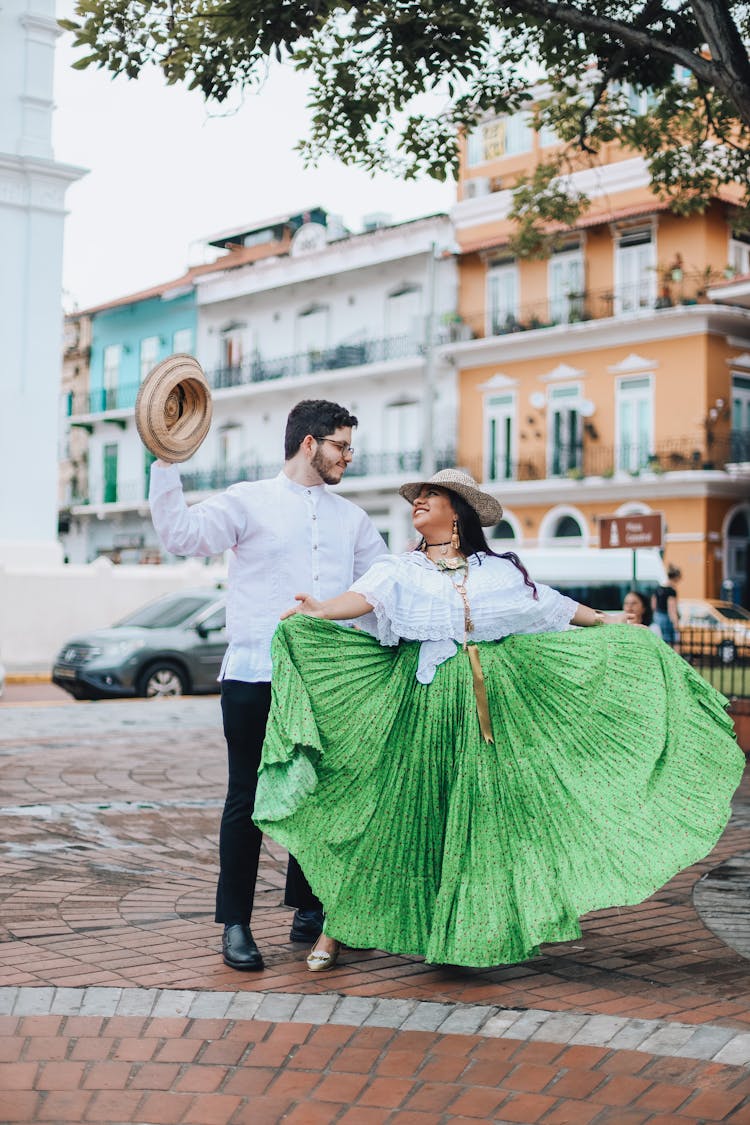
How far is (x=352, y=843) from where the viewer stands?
4.48 metres

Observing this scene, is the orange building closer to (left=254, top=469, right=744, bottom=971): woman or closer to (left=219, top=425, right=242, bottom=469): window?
(left=219, top=425, right=242, bottom=469): window

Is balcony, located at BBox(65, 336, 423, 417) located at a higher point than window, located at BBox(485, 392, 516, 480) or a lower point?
higher

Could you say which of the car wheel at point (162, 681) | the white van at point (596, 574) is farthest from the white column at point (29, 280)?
the white van at point (596, 574)

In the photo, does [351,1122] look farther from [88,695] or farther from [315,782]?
[88,695]

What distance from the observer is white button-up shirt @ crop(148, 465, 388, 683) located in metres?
4.79

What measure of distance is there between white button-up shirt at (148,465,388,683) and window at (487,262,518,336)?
104ft

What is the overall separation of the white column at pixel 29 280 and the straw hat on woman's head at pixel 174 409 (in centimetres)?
1980

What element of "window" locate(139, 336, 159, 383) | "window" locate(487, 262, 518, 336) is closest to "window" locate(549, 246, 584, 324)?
"window" locate(487, 262, 518, 336)

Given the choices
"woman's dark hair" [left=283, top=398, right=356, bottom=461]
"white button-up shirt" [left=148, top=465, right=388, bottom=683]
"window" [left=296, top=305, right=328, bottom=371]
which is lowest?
"white button-up shirt" [left=148, top=465, right=388, bottom=683]

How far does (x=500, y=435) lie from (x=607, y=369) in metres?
3.75

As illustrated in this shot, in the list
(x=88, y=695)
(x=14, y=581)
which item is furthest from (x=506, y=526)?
(x=88, y=695)

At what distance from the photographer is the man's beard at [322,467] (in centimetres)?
502

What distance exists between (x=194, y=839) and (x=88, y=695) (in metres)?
9.97

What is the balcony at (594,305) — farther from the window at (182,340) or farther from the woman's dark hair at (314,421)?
the woman's dark hair at (314,421)
